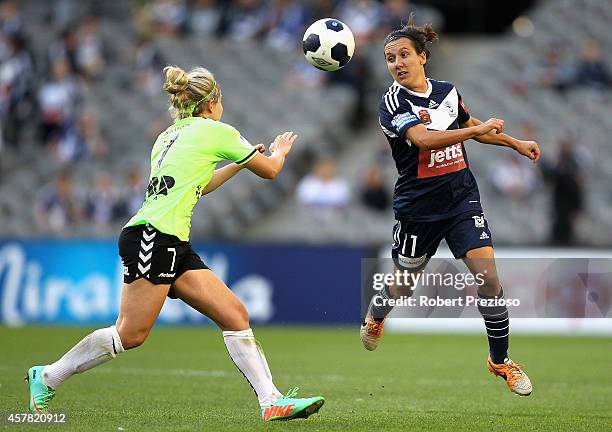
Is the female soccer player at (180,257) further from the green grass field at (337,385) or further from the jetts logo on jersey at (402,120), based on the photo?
the jetts logo on jersey at (402,120)

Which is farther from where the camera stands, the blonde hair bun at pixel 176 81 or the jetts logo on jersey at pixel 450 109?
the jetts logo on jersey at pixel 450 109

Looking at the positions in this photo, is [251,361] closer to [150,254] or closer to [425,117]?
[150,254]

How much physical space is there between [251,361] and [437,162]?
7.05 feet

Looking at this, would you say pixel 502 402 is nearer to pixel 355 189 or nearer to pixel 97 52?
pixel 355 189

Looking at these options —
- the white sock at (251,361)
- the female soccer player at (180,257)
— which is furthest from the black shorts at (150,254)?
the white sock at (251,361)

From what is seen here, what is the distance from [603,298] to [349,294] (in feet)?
12.4

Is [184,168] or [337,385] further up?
[184,168]

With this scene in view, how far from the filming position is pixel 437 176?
8.55 meters

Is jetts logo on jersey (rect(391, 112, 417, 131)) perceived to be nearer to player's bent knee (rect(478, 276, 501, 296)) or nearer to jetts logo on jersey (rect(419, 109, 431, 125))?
jetts logo on jersey (rect(419, 109, 431, 125))

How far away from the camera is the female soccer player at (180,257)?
23.8ft

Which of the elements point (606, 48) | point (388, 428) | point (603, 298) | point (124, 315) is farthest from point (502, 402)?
point (606, 48)

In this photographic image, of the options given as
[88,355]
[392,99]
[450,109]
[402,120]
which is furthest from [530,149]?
[88,355]

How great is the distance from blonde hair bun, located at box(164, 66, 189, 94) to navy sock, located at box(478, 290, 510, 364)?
2.68m

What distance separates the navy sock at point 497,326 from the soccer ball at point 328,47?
6.96 feet
